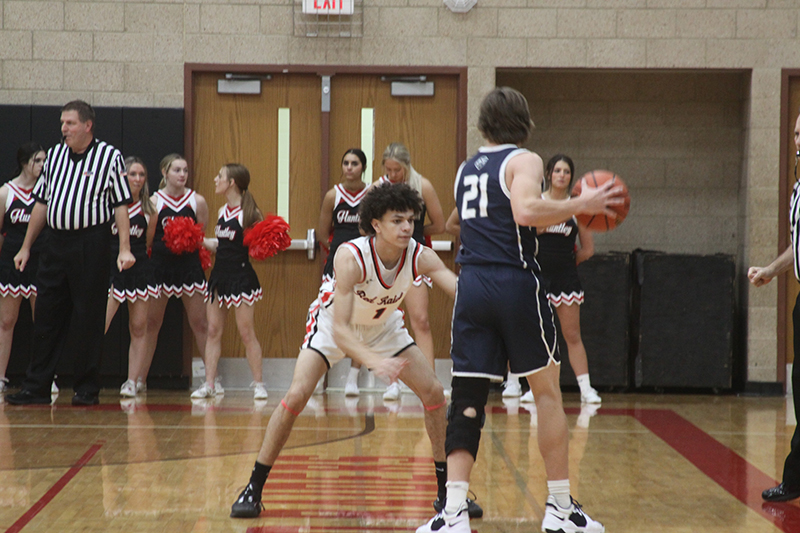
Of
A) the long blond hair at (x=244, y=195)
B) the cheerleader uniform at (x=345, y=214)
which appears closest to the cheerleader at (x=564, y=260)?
the cheerleader uniform at (x=345, y=214)

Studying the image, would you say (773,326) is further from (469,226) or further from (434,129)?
(469,226)

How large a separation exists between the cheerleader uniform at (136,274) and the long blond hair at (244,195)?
0.80 metres

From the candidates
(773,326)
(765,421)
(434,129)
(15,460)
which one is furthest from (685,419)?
(15,460)

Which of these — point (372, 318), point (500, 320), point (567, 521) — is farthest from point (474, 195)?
point (567, 521)

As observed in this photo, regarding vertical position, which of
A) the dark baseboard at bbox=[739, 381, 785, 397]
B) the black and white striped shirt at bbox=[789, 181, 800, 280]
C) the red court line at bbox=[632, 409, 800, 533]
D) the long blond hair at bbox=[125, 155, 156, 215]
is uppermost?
the long blond hair at bbox=[125, 155, 156, 215]

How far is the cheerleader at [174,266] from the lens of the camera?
696cm

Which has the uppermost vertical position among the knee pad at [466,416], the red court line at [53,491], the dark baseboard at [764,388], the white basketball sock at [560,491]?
the knee pad at [466,416]

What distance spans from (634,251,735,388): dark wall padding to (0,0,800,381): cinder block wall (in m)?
0.32

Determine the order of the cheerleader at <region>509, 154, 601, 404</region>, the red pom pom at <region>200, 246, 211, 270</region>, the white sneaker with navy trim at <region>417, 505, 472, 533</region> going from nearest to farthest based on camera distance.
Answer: the white sneaker with navy trim at <region>417, 505, 472, 533</region>, the cheerleader at <region>509, 154, 601, 404</region>, the red pom pom at <region>200, 246, 211, 270</region>

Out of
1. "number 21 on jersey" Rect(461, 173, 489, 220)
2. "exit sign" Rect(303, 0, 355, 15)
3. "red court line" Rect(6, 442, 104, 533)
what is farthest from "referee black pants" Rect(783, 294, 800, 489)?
"exit sign" Rect(303, 0, 355, 15)

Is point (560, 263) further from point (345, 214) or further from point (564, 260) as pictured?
point (345, 214)

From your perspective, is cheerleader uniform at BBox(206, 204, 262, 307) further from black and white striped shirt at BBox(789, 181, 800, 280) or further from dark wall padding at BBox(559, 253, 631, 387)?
black and white striped shirt at BBox(789, 181, 800, 280)

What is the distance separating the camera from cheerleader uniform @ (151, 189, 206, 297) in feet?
22.8

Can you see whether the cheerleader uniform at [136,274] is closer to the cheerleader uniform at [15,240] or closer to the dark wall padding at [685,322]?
the cheerleader uniform at [15,240]
